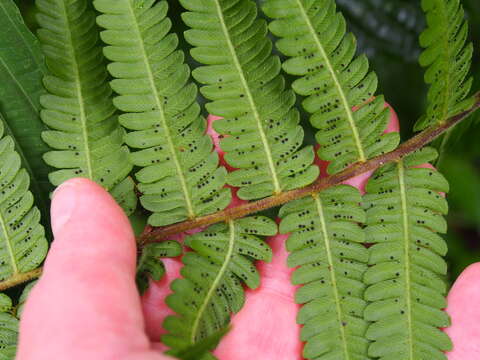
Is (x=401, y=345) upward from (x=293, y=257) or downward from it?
downward

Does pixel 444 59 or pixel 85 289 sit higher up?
pixel 444 59

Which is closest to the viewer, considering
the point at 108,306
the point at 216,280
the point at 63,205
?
the point at 108,306

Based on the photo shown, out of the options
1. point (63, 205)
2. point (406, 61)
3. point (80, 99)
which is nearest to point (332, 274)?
point (63, 205)

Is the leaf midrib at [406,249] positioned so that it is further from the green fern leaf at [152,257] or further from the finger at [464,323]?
the green fern leaf at [152,257]

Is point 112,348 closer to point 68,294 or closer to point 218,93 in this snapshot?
point 68,294

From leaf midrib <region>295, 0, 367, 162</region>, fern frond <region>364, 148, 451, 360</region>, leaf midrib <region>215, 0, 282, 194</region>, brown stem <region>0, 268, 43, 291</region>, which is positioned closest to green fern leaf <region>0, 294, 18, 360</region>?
brown stem <region>0, 268, 43, 291</region>

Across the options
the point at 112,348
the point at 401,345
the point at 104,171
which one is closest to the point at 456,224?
the point at 401,345

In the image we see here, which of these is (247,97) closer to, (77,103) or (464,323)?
(77,103)
